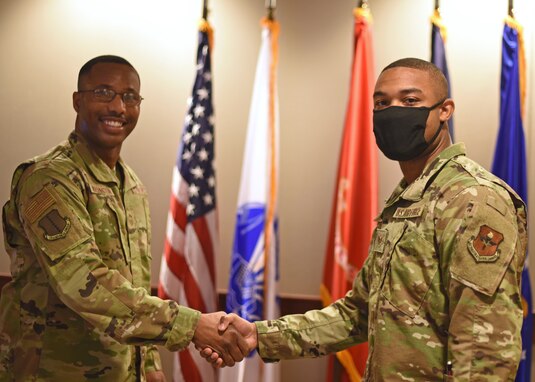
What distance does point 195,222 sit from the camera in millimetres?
3623

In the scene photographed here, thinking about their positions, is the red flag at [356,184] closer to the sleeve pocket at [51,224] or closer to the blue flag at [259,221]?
the blue flag at [259,221]

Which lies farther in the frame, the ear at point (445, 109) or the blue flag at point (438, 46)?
the blue flag at point (438, 46)

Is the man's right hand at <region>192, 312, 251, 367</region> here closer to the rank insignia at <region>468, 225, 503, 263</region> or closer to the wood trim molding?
the rank insignia at <region>468, 225, 503, 263</region>

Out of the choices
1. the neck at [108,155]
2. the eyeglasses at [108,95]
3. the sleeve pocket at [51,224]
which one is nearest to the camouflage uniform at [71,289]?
the sleeve pocket at [51,224]

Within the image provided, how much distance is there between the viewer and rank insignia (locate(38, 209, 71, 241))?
2.26 meters

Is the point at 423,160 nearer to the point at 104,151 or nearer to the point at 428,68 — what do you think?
the point at 428,68

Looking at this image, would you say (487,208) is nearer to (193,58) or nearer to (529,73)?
(529,73)

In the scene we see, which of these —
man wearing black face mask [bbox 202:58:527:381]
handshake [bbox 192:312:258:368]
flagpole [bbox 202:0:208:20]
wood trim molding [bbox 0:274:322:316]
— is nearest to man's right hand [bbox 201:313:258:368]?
handshake [bbox 192:312:258:368]

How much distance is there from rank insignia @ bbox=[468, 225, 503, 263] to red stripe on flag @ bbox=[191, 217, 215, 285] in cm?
197

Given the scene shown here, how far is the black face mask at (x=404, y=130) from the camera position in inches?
87.0

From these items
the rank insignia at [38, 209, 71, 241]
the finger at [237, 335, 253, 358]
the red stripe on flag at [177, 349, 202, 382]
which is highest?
the rank insignia at [38, 209, 71, 241]

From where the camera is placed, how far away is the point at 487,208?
1.91 meters

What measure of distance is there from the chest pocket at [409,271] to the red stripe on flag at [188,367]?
176cm

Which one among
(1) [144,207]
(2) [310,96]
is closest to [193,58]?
(2) [310,96]
